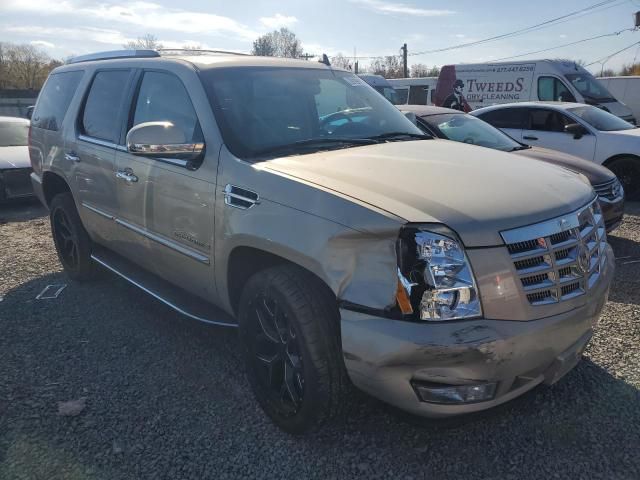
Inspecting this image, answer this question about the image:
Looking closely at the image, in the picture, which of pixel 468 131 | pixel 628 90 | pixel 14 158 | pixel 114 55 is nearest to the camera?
pixel 114 55

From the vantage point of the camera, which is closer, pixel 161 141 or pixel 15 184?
pixel 161 141

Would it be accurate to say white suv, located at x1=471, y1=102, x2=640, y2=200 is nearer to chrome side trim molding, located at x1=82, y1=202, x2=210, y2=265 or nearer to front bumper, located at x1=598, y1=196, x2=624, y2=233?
front bumper, located at x1=598, y1=196, x2=624, y2=233

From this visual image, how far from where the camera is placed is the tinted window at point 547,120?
28.6ft

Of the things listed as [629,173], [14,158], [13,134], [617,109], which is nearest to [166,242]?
[14,158]

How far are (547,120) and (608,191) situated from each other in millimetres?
3367

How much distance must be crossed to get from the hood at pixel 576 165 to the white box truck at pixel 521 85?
7.00 m

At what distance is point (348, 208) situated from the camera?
2289 millimetres

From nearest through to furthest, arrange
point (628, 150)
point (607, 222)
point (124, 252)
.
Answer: point (124, 252), point (607, 222), point (628, 150)

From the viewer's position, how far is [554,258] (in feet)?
7.55

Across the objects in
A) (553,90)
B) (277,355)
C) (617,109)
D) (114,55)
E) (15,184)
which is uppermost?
(553,90)

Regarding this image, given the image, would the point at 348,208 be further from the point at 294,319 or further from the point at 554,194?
the point at 554,194

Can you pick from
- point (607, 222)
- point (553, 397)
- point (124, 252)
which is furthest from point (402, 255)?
point (607, 222)

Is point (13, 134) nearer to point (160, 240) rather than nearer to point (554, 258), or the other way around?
point (160, 240)

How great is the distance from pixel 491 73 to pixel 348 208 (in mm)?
14467
